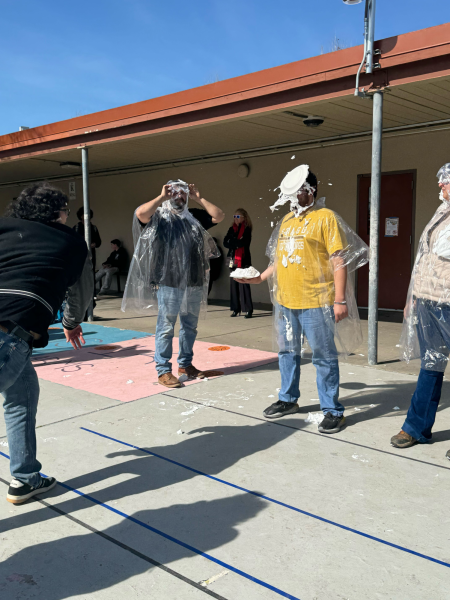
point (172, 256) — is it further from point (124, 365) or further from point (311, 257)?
point (124, 365)

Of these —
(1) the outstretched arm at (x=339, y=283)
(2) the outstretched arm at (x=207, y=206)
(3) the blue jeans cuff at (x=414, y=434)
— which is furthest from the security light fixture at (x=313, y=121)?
(3) the blue jeans cuff at (x=414, y=434)

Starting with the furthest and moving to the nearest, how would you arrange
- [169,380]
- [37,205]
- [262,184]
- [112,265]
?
[112,265] < [262,184] < [169,380] < [37,205]

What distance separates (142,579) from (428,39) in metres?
4.58

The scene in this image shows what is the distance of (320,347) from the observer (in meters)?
3.59

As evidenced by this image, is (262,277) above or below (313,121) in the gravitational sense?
below

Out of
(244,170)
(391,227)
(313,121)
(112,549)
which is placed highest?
(313,121)

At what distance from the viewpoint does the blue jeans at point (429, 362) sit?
10.3 ft

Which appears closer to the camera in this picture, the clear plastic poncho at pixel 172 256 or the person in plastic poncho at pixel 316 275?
the person in plastic poncho at pixel 316 275

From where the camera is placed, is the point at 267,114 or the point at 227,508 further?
the point at 267,114

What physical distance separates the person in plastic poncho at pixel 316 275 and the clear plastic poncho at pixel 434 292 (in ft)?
1.61

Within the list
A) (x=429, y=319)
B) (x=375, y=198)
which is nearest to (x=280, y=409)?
(x=429, y=319)

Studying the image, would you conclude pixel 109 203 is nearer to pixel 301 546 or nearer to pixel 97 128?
pixel 97 128

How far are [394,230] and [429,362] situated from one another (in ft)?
19.0

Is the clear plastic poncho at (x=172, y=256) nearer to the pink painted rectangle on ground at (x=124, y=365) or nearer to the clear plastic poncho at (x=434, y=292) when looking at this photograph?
the pink painted rectangle on ground at (x=124, y=365)
